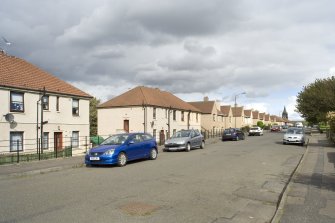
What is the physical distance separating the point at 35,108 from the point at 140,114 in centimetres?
1747

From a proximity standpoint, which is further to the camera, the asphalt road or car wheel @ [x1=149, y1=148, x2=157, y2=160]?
car wheel @ [x1=149, y1=148, x2=157, y2=160]

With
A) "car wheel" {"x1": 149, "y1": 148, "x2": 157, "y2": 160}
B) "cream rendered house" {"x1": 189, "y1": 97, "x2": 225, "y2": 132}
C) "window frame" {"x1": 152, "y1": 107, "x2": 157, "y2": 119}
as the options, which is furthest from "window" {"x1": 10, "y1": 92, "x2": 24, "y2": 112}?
"cream rendered house" {"x1": 189, "y1": 97, "x2": 225, "y2": 132}

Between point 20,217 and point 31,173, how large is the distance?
296 inches

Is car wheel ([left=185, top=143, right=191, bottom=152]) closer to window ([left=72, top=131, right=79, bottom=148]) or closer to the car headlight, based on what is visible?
the car headlight

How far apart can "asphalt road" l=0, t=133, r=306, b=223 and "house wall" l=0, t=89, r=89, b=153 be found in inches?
496

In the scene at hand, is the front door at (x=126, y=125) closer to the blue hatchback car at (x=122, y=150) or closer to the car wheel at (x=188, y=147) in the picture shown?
the car wheel at (x=188, y=147)

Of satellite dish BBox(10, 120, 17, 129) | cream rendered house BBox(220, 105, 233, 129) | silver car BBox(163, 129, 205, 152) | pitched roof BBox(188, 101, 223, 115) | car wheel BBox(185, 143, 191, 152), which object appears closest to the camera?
silver car BBox(163, 129, 205, 152)

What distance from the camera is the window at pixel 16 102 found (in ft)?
84.6

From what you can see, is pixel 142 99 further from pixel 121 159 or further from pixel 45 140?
pixel 121 159

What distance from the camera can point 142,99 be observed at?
44531 millimetres

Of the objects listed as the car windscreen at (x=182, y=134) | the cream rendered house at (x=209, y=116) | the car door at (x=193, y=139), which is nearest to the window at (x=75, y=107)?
the car windscreen at (x=182, y=134)

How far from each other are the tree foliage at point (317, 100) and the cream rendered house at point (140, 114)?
676 inches

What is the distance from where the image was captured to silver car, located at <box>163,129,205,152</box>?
25406 mm

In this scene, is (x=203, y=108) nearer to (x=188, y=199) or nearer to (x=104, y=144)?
(x=104, y=144)
